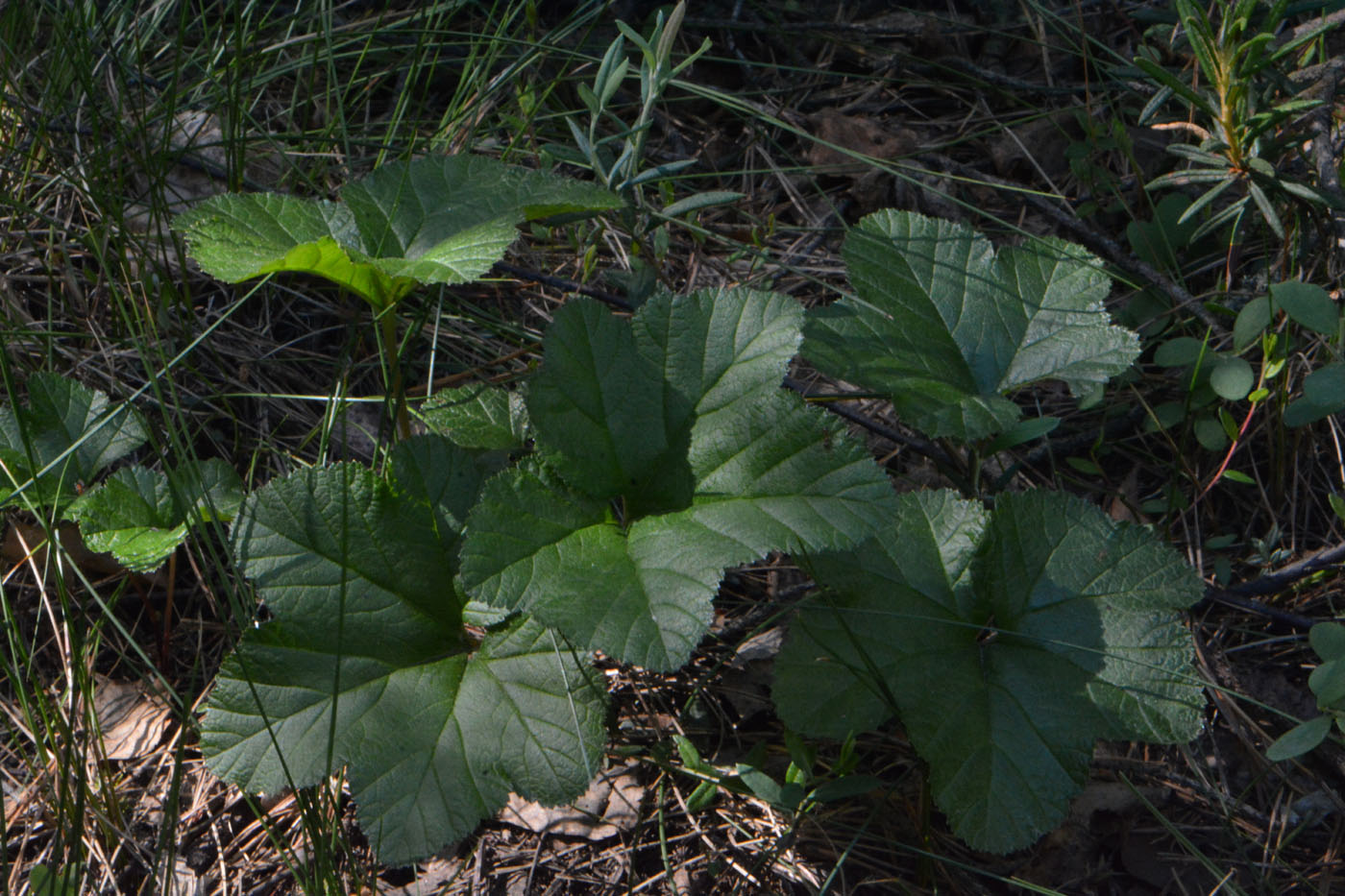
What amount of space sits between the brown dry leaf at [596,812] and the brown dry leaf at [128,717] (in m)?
0.65

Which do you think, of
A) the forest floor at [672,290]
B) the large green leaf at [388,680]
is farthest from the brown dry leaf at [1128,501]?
the large green leaf at [388,680]

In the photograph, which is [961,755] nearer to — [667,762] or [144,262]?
[667,762]

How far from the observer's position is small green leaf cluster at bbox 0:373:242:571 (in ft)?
5.57

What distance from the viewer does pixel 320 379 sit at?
2.20 metres

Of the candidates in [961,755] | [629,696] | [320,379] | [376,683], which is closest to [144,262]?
[320,379]

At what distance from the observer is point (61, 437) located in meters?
1.86

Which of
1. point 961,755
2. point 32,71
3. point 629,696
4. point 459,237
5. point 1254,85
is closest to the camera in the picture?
point 961,755

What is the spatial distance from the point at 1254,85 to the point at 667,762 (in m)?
1.59

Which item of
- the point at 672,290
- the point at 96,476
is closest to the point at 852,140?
the point at 672,290

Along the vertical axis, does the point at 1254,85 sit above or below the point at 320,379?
above

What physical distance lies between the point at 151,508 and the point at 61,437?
9.8 inches

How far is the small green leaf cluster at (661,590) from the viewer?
1449 mm

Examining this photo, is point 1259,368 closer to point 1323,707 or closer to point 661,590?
point 1323,707

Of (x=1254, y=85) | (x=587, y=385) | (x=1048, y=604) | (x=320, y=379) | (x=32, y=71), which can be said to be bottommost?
(x=1048, y=604)
